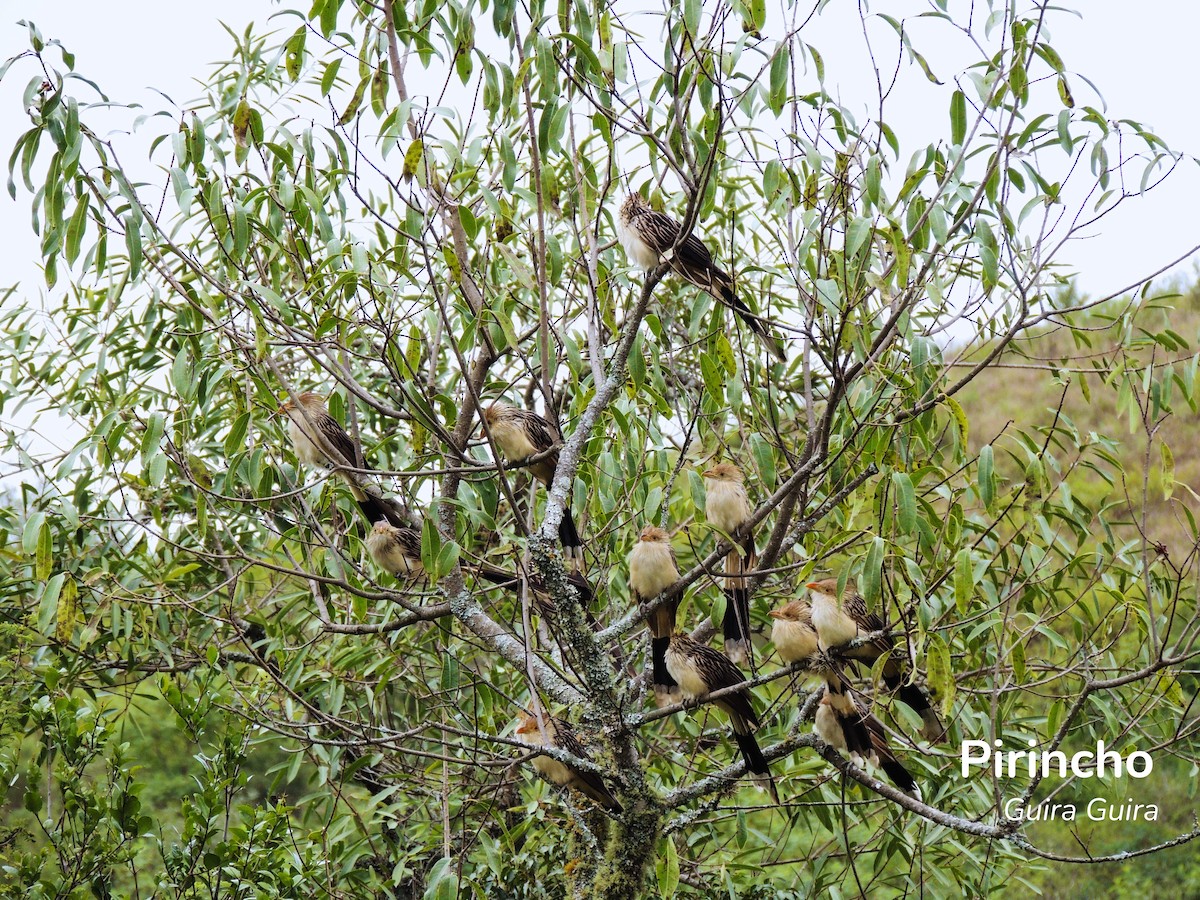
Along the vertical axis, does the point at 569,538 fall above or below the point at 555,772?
above

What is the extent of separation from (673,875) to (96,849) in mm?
1577

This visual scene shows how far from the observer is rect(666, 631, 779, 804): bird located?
10.8 feet

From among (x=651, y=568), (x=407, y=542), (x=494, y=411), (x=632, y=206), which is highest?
(x=632, y=206)

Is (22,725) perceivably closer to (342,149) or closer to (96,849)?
(96,849)

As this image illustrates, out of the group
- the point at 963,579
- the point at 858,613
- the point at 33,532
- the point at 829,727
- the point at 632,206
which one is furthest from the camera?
the point at 632,206

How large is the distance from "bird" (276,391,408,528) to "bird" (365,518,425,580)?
17 centimetres

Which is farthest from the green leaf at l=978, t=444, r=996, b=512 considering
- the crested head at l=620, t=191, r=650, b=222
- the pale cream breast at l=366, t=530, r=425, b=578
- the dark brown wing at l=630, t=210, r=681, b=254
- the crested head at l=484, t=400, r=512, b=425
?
the pale cream breast at l=366, t=530, r=425, b=578

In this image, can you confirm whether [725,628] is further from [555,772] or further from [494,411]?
[494,411]

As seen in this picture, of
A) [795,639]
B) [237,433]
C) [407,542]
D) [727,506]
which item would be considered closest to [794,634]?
[795,639]

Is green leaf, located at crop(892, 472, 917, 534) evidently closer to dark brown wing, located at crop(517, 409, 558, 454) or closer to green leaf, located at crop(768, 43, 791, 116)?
green leaf, located at crop(768, 43, 791, 116)

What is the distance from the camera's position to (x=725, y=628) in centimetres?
344

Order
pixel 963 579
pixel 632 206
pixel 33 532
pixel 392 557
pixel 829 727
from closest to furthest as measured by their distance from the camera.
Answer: pixel 963 579, pixel 33 532, pixel 829 727, pixel 632 206, pixel 392 557

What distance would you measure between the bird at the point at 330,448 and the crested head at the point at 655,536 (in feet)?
2.69

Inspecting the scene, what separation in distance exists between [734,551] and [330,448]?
149cm
